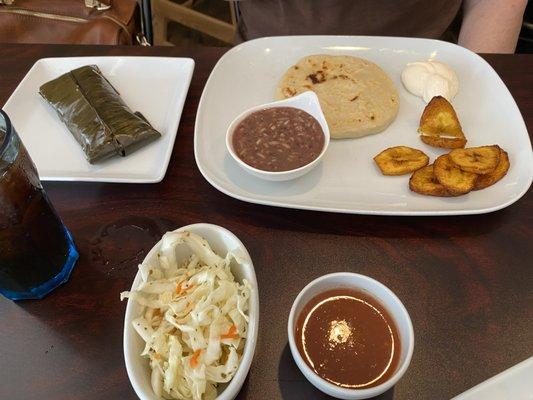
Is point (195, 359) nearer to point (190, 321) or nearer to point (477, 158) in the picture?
point (190, 321)

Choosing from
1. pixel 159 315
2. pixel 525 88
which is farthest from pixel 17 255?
pixel 525 88

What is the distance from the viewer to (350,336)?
0.94 metres

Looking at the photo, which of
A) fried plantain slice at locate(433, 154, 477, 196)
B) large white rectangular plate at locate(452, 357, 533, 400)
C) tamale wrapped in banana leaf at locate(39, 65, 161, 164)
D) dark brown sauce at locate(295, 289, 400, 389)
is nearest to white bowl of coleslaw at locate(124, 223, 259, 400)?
dark brown sauce at locate(295, 289, 400, 389)

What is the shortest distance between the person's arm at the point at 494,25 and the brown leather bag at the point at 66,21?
5.08 feet

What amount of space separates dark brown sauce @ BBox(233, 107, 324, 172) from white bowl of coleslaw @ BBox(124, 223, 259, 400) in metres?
0.35

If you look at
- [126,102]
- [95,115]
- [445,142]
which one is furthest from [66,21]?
[445,142]

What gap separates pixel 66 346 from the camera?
1.07m

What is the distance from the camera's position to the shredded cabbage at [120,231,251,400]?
0.86 m

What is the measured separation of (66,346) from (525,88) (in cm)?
167

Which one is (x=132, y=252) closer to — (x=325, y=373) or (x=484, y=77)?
(x=325, y=373)

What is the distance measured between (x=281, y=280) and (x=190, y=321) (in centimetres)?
33

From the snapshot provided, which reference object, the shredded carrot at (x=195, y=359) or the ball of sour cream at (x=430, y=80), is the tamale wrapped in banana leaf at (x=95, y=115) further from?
the ball of sour cream at (x=430, y=80)

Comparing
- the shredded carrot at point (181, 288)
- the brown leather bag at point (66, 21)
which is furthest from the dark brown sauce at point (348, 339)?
the brown leather bag at point (66, 21)

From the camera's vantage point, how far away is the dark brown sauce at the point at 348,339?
900 millimetres
